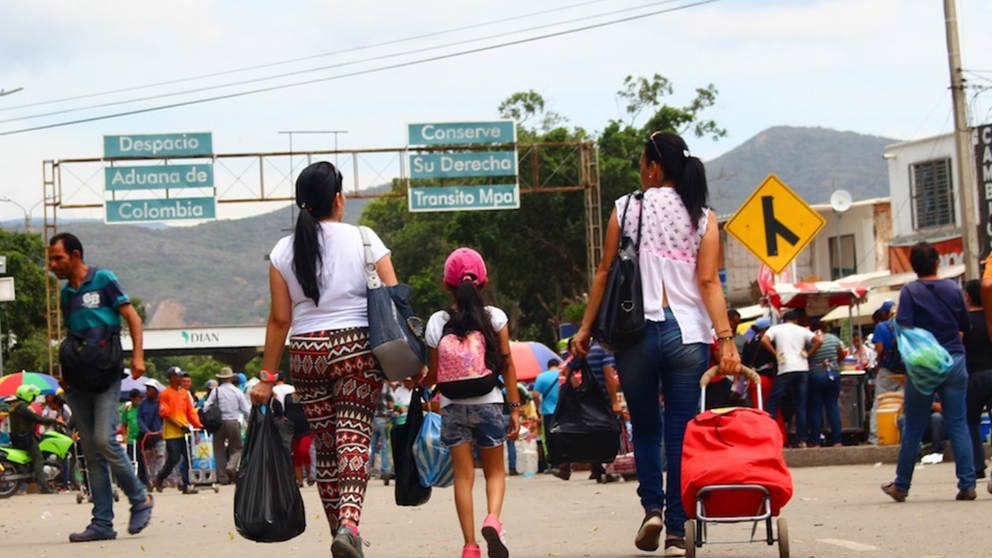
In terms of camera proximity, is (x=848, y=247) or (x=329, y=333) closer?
(x=329, y=333)

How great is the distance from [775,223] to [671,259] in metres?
9.97

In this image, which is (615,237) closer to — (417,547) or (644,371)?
(644,371)

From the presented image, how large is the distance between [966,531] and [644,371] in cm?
243

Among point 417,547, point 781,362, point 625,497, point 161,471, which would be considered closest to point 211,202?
point 161,471

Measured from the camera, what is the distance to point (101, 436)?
11.2 m

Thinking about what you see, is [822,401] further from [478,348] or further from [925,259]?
[478,348]

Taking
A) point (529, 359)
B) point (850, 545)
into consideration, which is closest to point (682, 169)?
point (850, 545)

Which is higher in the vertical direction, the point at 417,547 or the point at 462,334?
the point at 462,334

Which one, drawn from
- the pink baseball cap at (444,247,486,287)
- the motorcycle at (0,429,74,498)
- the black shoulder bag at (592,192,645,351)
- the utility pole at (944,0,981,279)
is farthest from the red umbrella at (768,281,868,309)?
the black shoulder bag at (592,192,645,351)

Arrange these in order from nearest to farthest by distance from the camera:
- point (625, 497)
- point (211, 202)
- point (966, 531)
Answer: point (966, 531) < point (625, 497) < point (211, 202)

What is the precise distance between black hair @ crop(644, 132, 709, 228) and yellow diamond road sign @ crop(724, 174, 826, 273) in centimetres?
941

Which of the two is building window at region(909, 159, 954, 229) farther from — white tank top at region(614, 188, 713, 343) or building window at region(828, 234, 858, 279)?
white tank top at region(614, 188, 713, 343)

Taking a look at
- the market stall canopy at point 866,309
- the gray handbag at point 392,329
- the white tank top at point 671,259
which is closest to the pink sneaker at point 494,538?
the gray handbag at point 392,329

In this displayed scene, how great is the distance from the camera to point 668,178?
8.40 meters
